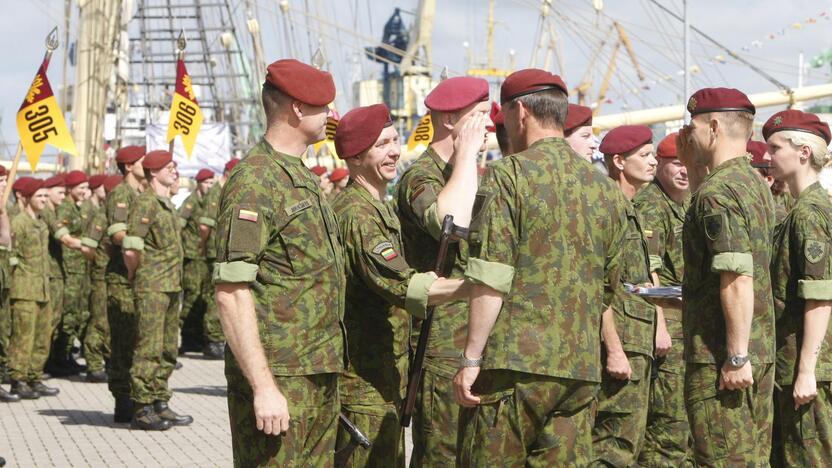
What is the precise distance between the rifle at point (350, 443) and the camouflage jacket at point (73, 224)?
10.6 meters

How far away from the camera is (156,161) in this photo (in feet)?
36.8

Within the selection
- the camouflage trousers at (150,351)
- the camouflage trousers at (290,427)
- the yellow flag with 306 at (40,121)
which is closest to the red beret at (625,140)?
the camouflage trousers at (290,427)

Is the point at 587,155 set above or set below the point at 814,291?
above

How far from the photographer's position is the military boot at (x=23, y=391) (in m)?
13.3

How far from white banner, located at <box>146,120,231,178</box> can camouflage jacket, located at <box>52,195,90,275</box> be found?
9.48 metres

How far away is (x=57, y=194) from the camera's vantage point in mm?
14508

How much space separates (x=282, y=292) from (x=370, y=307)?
3.52 ft

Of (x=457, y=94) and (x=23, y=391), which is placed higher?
(x=457, y=94)

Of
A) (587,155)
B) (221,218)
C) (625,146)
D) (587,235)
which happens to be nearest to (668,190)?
(625,146)

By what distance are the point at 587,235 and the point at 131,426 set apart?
24.6ft

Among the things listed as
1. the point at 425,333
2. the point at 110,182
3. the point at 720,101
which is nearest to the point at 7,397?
the point at 110,182

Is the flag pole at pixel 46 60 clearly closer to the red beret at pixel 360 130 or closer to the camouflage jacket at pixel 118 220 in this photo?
the camouflage jacket at pixel 118 220

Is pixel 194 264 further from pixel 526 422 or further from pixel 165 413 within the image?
pixel 526 422

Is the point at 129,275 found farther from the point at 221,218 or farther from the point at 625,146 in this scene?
the point at 221,218
